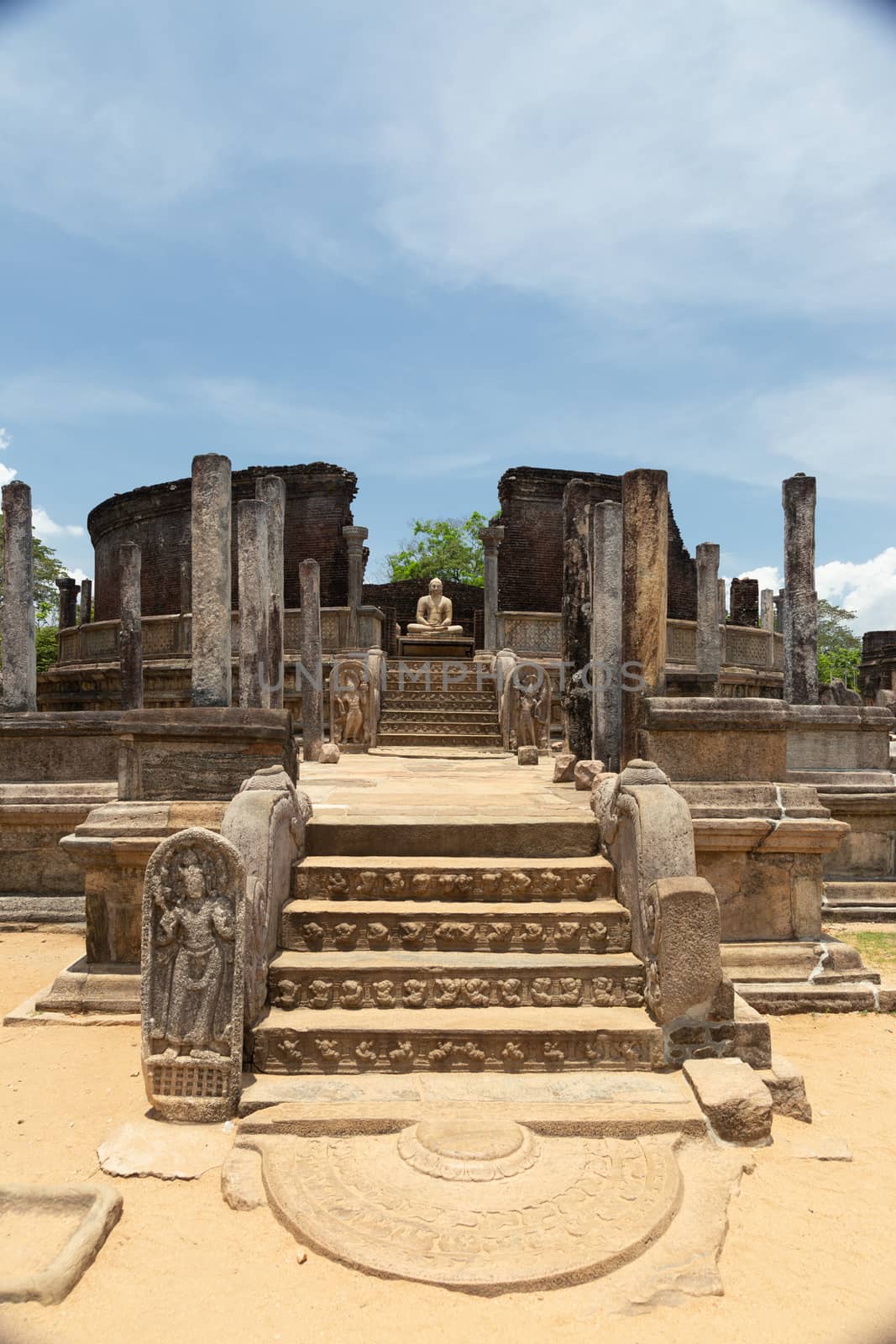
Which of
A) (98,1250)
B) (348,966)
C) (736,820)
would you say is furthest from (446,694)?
(98,1250)

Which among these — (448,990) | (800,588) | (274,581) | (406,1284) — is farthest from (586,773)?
(800,588)

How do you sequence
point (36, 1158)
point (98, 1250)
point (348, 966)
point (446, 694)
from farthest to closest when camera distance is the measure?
point (446, 694), point (348, 966), point (36, 1158), point (98, 1250)

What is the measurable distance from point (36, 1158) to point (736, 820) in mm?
3937

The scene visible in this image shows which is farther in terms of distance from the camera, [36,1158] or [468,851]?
[468,851]

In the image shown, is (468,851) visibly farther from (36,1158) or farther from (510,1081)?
(36,1158)

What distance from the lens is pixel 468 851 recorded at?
16.0ft

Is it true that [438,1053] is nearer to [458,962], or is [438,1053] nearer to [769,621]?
[458,962]

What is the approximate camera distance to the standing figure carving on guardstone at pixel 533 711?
11828mm

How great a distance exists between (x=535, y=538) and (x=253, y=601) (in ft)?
58.8

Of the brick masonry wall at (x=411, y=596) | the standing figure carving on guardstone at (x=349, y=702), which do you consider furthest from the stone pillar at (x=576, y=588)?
the brick masonry wall at (x=411, y=596)

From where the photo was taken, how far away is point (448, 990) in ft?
13.3

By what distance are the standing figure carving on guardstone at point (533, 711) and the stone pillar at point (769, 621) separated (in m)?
10.2

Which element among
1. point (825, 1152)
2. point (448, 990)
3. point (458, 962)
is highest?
point (458, 962)

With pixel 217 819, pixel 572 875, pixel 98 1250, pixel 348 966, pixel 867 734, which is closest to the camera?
pixel 98 1250
